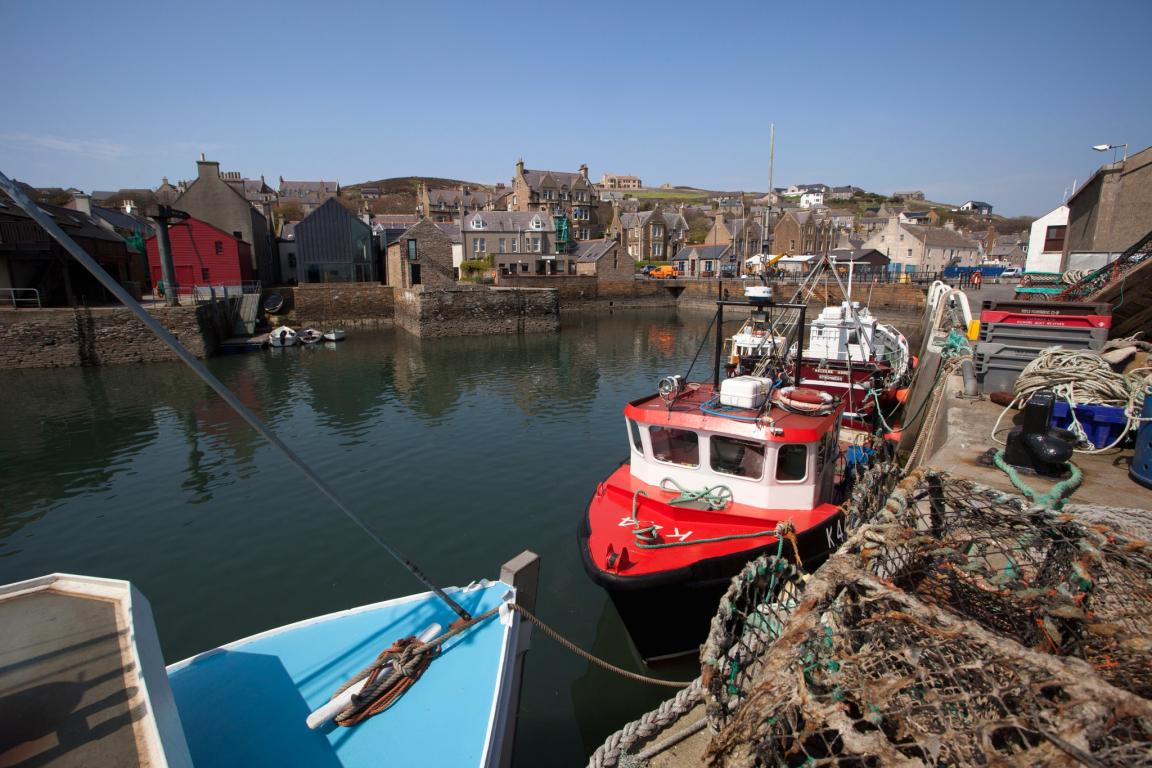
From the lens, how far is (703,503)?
7457 millimetres

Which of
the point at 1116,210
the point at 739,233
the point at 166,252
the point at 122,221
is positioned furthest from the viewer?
the point at 739,233

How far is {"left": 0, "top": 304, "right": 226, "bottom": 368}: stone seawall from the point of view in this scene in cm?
2469

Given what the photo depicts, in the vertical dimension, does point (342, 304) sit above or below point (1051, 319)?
below

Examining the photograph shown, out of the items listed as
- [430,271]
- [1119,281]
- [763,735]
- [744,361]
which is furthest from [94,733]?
[430,271]

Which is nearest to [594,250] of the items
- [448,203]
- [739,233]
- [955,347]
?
[739,233]

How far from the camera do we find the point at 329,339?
34.3 metres

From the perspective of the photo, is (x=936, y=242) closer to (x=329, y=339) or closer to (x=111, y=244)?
(x=329, y=339)

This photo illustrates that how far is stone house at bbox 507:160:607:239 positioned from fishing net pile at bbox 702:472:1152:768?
82.1 meters

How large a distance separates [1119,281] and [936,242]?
2148 inches

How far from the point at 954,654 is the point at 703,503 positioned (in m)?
4.83

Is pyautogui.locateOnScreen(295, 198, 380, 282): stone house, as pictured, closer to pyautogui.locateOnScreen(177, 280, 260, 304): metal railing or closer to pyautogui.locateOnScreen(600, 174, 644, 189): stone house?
pyautogui.locateOnScreen(177, 280, 260, 304): metal railing

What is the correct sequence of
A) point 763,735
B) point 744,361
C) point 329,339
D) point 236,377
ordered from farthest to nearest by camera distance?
point 329,339
point 236,377
point 744,361
point 763,735

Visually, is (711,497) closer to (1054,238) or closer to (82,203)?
(1054,238)

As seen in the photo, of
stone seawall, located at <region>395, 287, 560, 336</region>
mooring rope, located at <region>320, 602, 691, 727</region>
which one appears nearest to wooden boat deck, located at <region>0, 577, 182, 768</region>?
mooring rope, located at <region>320, 602, 691, 727</region>
